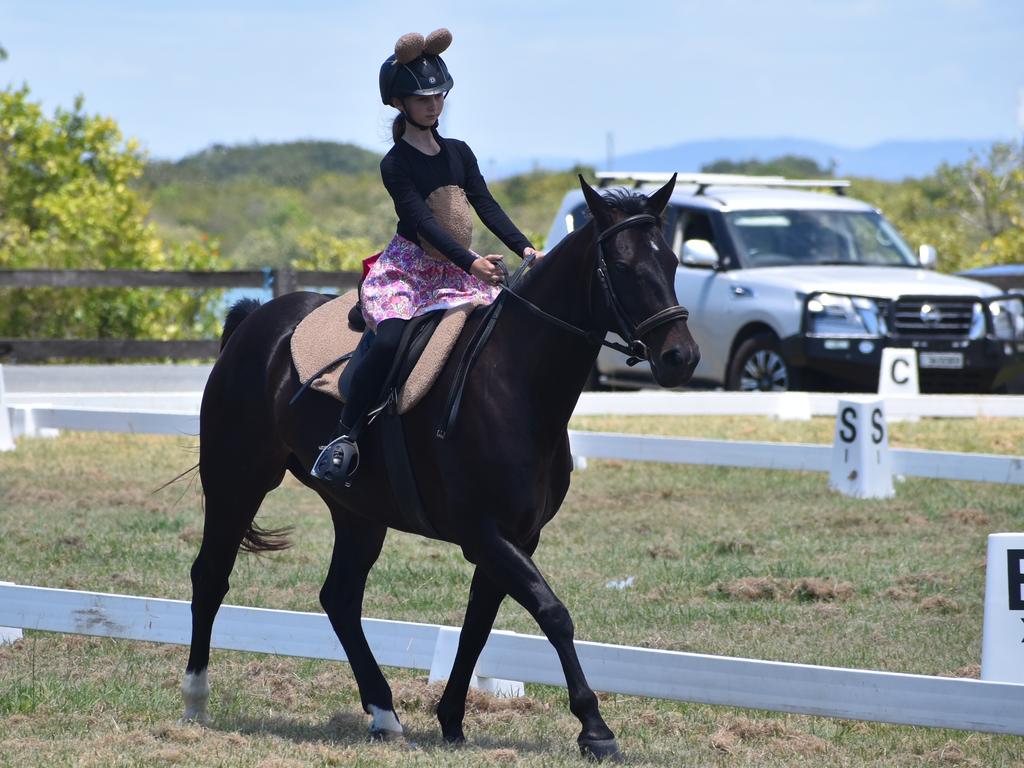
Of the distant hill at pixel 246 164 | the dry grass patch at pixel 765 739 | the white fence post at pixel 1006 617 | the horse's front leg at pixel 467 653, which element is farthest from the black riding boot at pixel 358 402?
the distant hill at pixel 246 164

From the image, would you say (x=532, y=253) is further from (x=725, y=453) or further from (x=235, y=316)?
(x=725, y=453)

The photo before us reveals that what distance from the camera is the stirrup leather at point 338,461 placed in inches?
242

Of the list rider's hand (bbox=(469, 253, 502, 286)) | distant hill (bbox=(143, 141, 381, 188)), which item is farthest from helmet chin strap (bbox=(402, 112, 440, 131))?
distant hill (bbox=(143, 141, 381, 188))

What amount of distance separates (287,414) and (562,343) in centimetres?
157

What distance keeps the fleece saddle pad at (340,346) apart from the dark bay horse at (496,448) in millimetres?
60

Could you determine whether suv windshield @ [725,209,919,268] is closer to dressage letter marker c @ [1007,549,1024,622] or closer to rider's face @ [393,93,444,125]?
rider's face @ [393,93,444,125]

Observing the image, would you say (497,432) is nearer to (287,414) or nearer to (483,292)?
(483,292)

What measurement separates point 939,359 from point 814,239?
200cm

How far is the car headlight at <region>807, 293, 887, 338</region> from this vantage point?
15.5 meters

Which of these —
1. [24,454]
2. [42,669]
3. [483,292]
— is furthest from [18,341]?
[483,292]

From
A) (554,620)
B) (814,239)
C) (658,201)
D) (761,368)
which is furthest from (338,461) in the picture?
(814,239)

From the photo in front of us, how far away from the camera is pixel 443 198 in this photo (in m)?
6.28

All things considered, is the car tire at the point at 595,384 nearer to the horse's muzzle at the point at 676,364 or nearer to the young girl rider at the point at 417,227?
the young girl rider at the point at 417,227

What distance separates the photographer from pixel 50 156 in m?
24.1
